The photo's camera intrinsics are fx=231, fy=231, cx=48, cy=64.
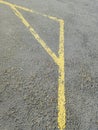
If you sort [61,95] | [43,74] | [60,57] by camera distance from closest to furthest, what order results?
[61,95] → [43,74] → [60,57]

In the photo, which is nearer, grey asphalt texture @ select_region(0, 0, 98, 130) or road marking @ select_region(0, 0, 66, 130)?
grey asphalt texture @ select_region(0, 0, 98, 130)

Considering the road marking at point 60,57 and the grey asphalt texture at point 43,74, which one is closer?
the grey asphalt texture at point 43,74

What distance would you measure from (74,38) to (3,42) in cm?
226

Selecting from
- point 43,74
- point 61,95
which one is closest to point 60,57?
point 43,74

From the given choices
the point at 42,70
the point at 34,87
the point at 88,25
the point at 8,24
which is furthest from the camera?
the point at 88,25

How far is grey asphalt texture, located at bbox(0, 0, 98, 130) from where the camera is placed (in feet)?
14.5

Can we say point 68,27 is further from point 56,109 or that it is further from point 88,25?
point 56,109

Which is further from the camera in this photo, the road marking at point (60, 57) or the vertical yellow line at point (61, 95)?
the road marking at point (60, 57)

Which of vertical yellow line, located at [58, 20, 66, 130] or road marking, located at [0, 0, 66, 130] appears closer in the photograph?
vertical yellow line, located at [58, 20, 66, 130]

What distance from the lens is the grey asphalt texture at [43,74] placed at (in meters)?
4.43

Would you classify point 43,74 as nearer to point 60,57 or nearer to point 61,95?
point 61,95

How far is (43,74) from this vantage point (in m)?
5.46

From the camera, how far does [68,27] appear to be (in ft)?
25.4

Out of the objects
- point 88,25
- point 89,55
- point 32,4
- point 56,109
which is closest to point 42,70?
point 56,109
